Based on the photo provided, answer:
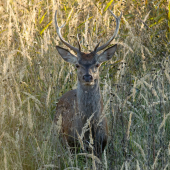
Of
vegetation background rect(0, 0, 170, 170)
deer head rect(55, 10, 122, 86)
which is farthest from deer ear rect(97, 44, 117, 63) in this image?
vegetation background rect(0, 0, 170, 170)

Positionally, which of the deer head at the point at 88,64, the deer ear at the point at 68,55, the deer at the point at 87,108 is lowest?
the deer at the point at 87,108

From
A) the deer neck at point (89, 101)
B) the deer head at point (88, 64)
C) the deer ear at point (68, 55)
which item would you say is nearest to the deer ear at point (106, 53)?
the deer head at point (88, 64)

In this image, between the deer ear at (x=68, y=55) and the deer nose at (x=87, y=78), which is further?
the deer ear at (x=68, y=55)

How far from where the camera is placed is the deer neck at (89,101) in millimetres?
4262

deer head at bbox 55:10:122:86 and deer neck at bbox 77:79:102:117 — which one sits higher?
deer head at bbox 55:10:122:86

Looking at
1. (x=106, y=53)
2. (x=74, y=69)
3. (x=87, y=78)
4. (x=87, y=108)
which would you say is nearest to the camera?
(x=87, y=78)

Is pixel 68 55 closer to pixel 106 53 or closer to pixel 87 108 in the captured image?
pixel 106 53

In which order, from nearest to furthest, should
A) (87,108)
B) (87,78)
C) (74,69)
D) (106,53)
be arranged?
(87,78)
(87,108)
(106,53)
(74,69)

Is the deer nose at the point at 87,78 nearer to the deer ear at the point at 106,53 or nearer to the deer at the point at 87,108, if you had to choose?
the deer at the point at 87,108

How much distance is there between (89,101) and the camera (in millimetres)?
4277

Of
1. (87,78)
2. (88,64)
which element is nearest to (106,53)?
(88,64)

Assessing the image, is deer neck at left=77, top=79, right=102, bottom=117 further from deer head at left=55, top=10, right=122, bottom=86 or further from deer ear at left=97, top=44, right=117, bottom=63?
deer ear at left=97, top=44, right=117, bottom=63

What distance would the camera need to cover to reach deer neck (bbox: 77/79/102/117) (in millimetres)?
4262

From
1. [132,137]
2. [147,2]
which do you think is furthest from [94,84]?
[147,2]
